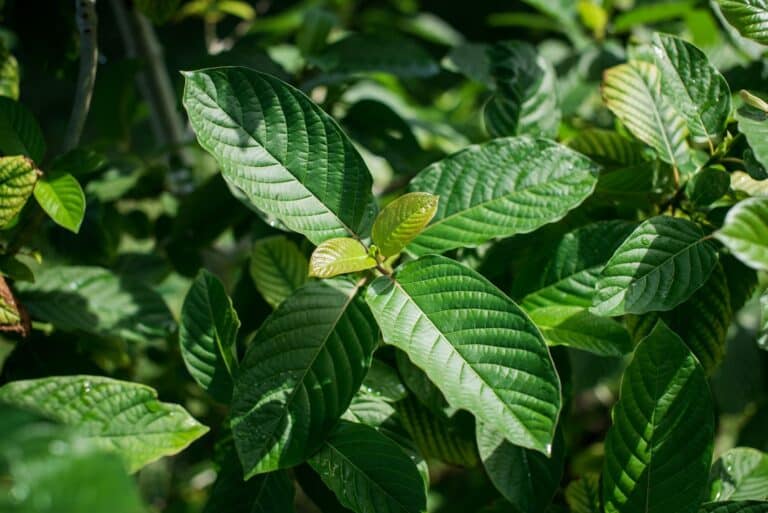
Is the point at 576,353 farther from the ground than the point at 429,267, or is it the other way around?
the point at 429,267

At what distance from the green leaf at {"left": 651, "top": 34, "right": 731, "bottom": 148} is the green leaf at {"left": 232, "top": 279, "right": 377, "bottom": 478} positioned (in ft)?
1.95

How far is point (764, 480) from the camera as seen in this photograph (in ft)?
3.47

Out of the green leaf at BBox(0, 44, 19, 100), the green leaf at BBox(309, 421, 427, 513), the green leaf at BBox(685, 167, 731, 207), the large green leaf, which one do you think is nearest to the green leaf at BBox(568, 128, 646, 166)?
the green leaf at BBox(685, 167, 731, 207)

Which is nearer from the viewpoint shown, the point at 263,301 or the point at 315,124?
the point at 315,124

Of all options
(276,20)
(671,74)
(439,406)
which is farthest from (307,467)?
(276,20)

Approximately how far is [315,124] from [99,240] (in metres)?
0.71

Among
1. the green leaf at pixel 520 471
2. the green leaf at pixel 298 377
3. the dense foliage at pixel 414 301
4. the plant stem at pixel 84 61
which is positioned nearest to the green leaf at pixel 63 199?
the dense foliage at pixel 414 301

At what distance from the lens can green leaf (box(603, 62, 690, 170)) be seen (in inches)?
45.6

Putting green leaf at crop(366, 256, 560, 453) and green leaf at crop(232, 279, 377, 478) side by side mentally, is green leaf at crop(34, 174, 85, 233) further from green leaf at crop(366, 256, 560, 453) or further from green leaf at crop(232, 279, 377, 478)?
green leaf at crop(366, 256, 560, 453)

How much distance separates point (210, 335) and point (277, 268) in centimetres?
24

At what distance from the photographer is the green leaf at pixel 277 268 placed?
4.09 ft

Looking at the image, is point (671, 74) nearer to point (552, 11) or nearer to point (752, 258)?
point (752, 258)

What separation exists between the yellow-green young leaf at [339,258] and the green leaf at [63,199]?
433mm

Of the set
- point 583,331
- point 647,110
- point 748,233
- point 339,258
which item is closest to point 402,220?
point 339,258
